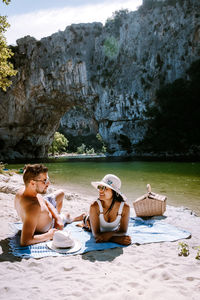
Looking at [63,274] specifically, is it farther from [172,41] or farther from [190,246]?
[172,41]

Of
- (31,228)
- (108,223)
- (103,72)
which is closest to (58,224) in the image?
(31,228)

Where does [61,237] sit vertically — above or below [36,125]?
A: below

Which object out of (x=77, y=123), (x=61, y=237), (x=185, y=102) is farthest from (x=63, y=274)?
(x=77, y=123)

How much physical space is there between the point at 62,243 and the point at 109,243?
2.34ft

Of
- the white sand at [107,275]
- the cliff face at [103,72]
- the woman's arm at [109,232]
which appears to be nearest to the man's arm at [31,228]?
the white sand at [107,275]

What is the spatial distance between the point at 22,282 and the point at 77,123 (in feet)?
324

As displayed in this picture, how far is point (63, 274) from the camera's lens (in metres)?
2.35

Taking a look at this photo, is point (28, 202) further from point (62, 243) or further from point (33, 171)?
point (62, 243)

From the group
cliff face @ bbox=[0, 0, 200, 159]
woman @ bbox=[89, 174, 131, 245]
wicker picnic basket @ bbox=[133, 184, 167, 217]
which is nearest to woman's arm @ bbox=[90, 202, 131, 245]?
woman @ bbox=[89, 174, 131, 245]

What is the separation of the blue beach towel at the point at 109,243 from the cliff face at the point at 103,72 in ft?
133

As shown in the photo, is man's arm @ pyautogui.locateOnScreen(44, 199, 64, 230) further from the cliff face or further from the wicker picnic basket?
the cliff face

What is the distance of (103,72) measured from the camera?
44156 mm

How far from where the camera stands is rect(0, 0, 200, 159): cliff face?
40562 mm

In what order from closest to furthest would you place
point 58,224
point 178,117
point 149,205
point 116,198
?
point 116,198
point 58,224
point 149,205
point 178,117
